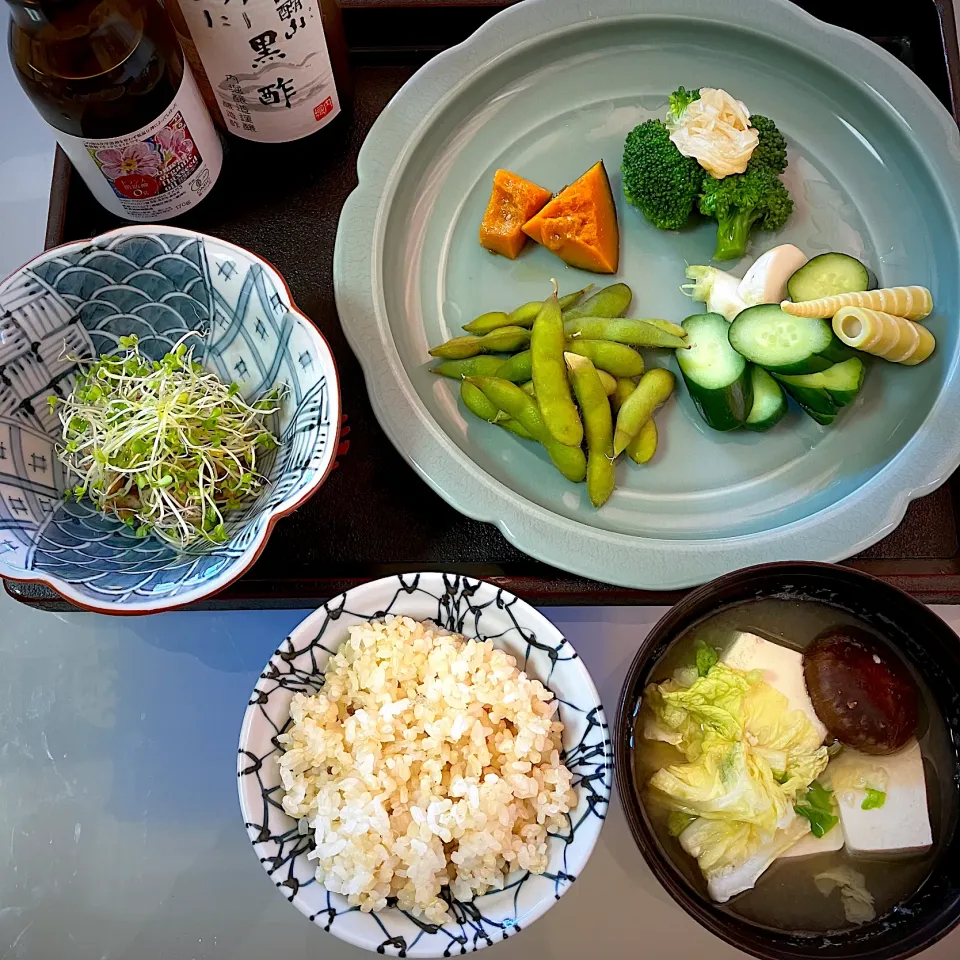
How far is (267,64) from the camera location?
144 cm

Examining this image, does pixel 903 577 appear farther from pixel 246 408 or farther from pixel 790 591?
pixel 246 408

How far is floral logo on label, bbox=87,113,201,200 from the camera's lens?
4.56 ft

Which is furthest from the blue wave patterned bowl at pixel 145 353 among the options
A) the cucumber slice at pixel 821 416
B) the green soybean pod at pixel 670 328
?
the cucumber slice at pixel 821 416

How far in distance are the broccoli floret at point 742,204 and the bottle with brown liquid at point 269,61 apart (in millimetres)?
727

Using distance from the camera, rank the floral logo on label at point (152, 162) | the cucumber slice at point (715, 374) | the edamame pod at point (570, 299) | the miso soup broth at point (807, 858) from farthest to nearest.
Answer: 1. the edamame pod at point (570, 299)
2. the cucumber slice at point (715, 374)
3. the floral logo on label at point (152, 162)
4. the miso soup broth at point (807, 858)

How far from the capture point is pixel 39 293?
1.35 meters

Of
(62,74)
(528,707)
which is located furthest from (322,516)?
(62,74)

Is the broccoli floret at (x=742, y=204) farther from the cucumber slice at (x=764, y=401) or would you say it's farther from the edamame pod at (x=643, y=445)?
the edamame pod at (x=643, y=445)

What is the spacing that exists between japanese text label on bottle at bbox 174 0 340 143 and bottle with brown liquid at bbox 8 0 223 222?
0.06 meters

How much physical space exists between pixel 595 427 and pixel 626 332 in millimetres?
190

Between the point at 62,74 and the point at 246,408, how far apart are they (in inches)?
22.3

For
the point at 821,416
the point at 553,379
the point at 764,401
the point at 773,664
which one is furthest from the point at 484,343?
the point at 773,664

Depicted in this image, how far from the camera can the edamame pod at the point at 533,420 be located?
1.48 m

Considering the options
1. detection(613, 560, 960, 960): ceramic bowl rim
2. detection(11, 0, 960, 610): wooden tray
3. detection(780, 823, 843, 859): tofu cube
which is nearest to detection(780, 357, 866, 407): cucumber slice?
detection(11, 0, 960, 610): wooden tray
